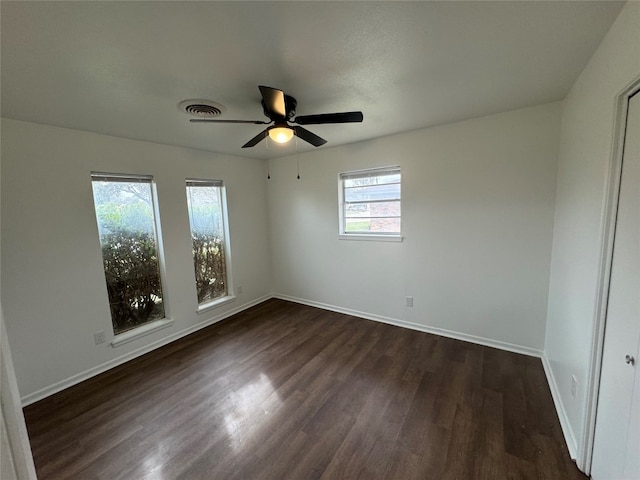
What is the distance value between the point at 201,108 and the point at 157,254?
1.93 metres

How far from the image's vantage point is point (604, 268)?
4.71ft

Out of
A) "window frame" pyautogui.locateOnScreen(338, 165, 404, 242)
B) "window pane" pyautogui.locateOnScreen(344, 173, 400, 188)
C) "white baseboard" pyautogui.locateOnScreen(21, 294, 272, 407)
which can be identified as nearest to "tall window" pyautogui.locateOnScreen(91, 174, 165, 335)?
"white baseboard" pyautogui.locateOnScreen(21, 294, 272, 407)

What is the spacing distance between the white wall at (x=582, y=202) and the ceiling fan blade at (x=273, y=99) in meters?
1.66

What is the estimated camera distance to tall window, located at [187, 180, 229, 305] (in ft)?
12.0

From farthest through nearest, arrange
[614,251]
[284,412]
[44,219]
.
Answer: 1. [44,219]
2. [284,412]
3. [614,251]

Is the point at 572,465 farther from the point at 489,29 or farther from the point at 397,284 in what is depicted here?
the point at 489,29

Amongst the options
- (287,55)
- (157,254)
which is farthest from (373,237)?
(157,254)

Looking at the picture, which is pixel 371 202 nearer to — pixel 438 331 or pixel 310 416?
pixel 438 331

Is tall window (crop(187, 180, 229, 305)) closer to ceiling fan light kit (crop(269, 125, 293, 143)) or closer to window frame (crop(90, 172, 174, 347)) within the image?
window frame (crop(90, 172, 174, 347))

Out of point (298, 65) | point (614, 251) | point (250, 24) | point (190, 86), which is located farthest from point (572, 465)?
point (190, 86)

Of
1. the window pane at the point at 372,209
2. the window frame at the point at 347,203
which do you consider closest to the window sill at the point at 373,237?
the window frame at the point at 347,203

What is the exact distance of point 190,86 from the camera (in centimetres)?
185

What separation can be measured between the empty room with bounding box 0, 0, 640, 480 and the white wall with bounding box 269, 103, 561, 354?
2 centimetres

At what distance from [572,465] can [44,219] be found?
4.23m
